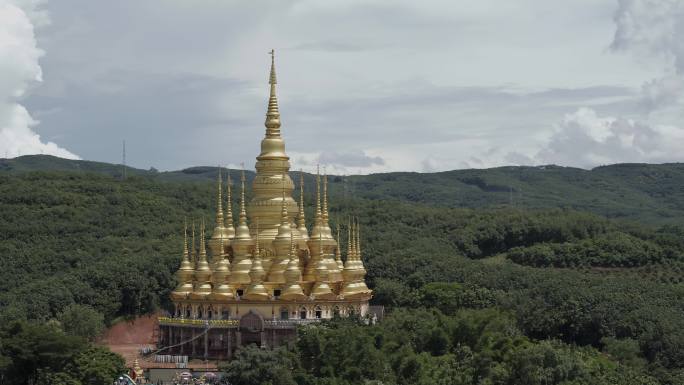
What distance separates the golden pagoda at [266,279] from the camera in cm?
7538

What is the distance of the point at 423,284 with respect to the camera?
95125 mm

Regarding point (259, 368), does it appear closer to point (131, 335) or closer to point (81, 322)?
point (81, 322)

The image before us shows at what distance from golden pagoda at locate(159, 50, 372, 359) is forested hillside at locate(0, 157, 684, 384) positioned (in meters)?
4.23

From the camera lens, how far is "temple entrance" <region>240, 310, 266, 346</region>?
74.7 meters

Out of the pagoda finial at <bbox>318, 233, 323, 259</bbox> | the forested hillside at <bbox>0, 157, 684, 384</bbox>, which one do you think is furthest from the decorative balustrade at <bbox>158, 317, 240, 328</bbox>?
the pagoda finial at <bbox>318, 233, 323, 259</bbox>

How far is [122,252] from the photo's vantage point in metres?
114

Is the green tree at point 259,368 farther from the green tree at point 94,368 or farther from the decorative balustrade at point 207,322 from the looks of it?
the decorative balustrade at point 207,322

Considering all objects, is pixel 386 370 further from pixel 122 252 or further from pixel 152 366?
pixel 122 252

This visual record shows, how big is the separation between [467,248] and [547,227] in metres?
8.73

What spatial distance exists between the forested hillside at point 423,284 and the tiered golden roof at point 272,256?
4.45 m

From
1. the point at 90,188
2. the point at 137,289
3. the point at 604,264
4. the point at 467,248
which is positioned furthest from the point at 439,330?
the point at 90,188

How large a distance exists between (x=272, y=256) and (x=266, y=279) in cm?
232

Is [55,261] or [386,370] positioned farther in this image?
[55,261]

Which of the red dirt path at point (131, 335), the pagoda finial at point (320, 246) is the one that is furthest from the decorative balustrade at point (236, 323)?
the red dirt path at point (131, 335)
